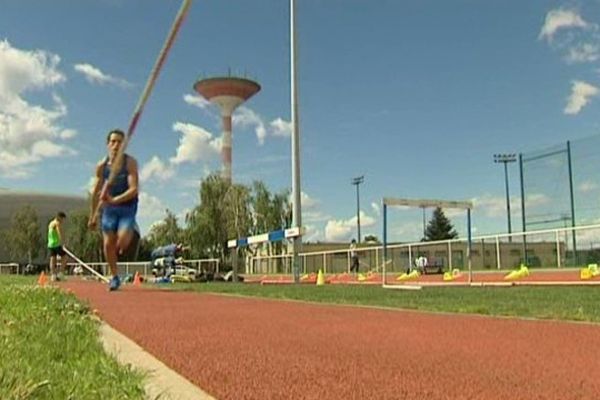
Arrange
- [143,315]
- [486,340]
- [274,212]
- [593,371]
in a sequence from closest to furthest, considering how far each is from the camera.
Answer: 1. [593,371]
2. [486,340]
3. [143,315]
4. [274,212]

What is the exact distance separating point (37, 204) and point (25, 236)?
23650mm

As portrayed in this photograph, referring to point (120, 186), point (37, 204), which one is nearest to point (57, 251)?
point (120, 186)

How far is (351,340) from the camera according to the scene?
20.2 feet

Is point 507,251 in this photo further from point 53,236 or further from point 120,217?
point 120,217

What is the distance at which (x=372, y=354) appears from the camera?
207 inches

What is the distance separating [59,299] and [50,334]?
157 inches

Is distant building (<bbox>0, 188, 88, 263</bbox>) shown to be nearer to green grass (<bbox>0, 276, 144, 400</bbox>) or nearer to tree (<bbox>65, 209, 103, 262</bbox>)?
tree (<bbox>65, 209, 103, 262</bbox>)

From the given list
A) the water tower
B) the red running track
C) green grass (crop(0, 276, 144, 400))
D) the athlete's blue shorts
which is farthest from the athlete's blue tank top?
the water tower

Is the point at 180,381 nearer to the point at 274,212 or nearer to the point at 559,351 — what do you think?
the point at 559,351

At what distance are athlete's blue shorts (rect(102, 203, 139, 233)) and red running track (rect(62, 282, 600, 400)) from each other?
118 cm

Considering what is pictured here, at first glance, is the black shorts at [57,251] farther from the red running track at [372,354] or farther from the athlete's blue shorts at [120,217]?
the red running track at [372,354]

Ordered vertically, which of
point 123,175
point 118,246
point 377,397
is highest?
point 123,175

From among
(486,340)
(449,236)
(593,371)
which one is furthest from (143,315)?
(449,236)

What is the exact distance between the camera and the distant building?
10100 cm
